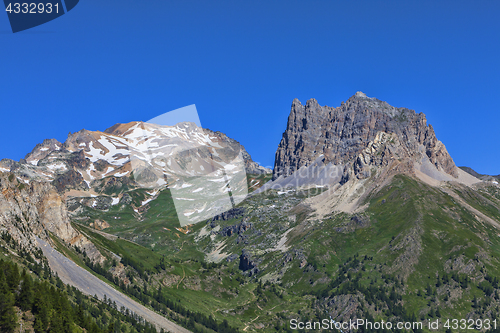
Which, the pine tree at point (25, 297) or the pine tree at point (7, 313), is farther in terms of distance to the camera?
the pine tree at point (25, 297)

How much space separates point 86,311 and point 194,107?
106822mm

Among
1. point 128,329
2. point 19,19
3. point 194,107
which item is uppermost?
point 19,19

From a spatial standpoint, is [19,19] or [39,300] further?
[39,300]

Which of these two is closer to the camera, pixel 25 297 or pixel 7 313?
pixel 7 313

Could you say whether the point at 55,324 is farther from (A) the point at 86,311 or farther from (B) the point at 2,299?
(A) the point at 86,311

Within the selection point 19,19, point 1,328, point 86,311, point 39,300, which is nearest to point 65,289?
point 86,311

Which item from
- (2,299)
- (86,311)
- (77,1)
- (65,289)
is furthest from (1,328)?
(77,1)

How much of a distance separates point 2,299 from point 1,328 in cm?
856

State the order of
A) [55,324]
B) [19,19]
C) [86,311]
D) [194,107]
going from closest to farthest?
1. [194,107]
2. [19,19]
3. [55,324]
4. [86,311]

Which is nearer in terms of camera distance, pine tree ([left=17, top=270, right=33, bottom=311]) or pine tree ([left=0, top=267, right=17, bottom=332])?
pine tree ([left=0, top=267, right=17, bottom=332])

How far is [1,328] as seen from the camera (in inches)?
4956

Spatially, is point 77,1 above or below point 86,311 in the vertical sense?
above

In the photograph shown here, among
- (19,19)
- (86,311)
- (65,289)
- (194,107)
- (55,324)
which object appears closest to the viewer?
(194,107)

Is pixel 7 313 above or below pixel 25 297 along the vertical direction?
below
